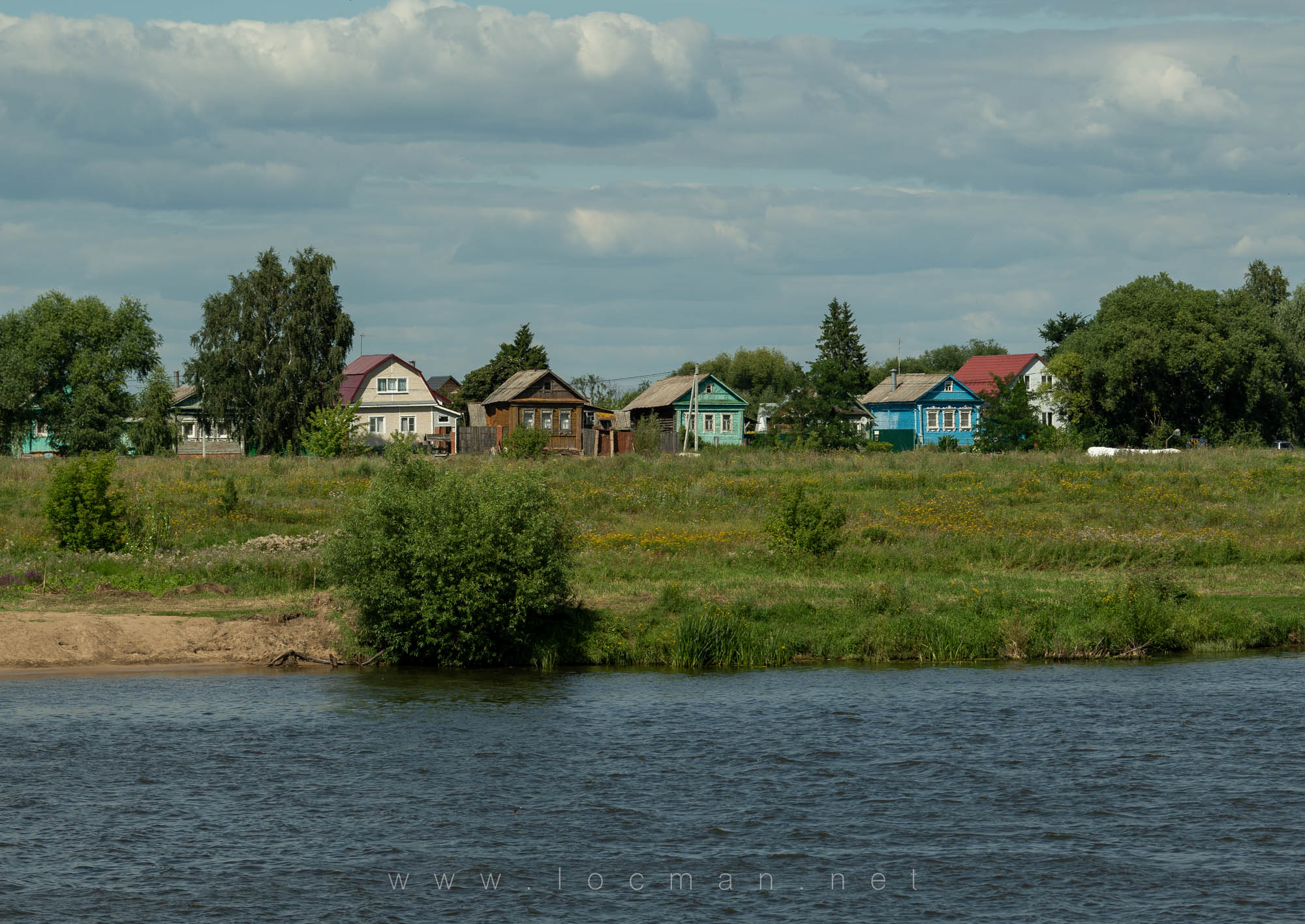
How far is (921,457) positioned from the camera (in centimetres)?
6456

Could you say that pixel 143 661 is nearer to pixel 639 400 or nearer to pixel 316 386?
pixel 316 386

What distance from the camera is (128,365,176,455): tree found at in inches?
3524

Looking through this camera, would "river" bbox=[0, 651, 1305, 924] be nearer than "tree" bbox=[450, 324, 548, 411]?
Yes

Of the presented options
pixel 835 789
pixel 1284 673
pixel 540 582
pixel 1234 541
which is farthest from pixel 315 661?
pixel 1234 541

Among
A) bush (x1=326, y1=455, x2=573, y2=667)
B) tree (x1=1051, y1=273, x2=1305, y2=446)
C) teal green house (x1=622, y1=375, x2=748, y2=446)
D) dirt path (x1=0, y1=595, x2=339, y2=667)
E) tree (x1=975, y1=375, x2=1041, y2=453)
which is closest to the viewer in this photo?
bush (x1=326, y1=455, x2=573, y2=667)

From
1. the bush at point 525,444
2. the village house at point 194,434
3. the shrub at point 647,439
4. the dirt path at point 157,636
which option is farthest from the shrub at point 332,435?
the dirt path at point 157,636

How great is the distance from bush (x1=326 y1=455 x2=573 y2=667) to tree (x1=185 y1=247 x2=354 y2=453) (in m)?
60.1

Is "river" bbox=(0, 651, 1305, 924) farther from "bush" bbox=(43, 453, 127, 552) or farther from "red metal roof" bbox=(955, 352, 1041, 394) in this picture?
"red metal roof" bbox=(955, 352, 1041, 394)

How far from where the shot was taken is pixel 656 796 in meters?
20.5

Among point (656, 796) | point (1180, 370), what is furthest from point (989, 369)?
point (656, 796)

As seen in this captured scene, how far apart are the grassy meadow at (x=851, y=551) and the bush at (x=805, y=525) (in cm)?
55

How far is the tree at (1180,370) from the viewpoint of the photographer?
307 ft

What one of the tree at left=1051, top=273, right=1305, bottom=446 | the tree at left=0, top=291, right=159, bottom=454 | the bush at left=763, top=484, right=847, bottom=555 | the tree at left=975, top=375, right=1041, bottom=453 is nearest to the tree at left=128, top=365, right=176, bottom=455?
the tree at left=0, top=291, right=159, bottom=454

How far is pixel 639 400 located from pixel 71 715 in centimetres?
8187
